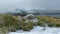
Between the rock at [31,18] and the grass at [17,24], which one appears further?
the rock at [31,18]

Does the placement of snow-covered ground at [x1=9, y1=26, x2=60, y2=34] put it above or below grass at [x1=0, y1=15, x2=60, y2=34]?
below

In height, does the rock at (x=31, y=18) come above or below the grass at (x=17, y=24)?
above

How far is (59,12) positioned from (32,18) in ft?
1.09

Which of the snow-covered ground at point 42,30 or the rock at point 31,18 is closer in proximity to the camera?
the snow-covered ground at point 42,30

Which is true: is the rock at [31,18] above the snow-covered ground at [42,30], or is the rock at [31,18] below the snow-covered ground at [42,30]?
above

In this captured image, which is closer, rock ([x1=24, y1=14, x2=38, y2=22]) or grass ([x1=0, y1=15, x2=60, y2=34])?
grass ([x1=0, y1=15, x2=60, y2=34])

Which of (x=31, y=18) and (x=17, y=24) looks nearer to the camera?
(x=17, y=24)

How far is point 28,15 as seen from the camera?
5.13 ft

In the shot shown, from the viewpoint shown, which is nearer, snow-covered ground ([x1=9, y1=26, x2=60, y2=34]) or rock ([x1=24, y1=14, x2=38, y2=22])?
snow-covered ground ([x1=9, y1=26, x2=60, y2=34])

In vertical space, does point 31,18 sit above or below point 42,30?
above

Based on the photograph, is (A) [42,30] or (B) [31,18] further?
(B) [31,18]

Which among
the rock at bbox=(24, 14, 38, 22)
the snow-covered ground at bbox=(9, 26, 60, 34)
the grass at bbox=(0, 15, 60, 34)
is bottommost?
the snow-covered ground at bbox=(9, 26, 60, 34)

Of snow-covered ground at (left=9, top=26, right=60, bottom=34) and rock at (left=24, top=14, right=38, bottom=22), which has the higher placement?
rock at (left=24, top=14, right=38, bottom=22)

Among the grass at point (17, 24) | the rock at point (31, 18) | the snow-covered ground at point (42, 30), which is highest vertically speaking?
the rock at point (31, 18)
